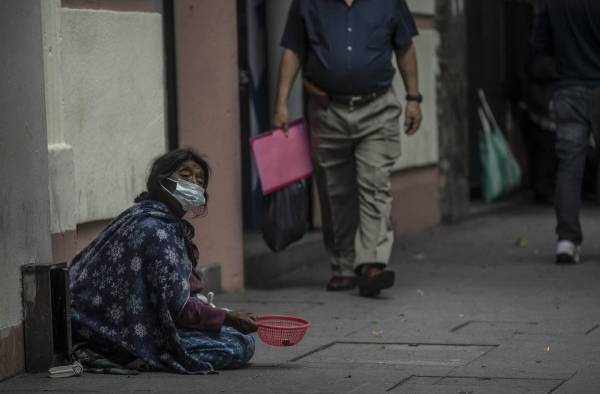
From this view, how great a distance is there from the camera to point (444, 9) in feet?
44.1

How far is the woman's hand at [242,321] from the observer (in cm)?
639

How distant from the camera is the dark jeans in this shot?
34.0ft

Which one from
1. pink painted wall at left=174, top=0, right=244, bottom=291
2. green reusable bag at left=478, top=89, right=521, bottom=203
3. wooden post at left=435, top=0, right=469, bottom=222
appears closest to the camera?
pink painted wall at left=174, top=0, right=244, bottom=291

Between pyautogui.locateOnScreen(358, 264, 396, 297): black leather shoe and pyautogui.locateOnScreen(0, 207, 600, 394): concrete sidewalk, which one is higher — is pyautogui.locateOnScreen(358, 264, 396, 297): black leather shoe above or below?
above

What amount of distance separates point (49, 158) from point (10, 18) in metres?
1.04

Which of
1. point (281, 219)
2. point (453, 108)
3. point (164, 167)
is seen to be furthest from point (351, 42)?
point (453, 108)

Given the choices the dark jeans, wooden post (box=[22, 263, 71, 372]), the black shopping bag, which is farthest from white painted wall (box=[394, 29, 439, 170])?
wooden post (box=[22, 263, 71, 372])

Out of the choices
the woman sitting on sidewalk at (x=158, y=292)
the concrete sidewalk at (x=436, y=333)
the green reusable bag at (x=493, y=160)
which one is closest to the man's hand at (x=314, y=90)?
the concrete sidewalk at (x=436, y=333)

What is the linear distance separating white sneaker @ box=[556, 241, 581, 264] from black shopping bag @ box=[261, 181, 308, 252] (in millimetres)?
2035

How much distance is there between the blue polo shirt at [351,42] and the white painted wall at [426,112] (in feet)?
10.9

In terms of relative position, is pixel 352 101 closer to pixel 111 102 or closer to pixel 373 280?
pixel 373 280

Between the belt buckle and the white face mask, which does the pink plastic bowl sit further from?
the belt buckle

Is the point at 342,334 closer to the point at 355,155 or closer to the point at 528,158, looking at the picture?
the point at 355,155

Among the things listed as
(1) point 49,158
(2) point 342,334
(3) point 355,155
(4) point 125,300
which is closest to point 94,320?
(4) point 125,300
